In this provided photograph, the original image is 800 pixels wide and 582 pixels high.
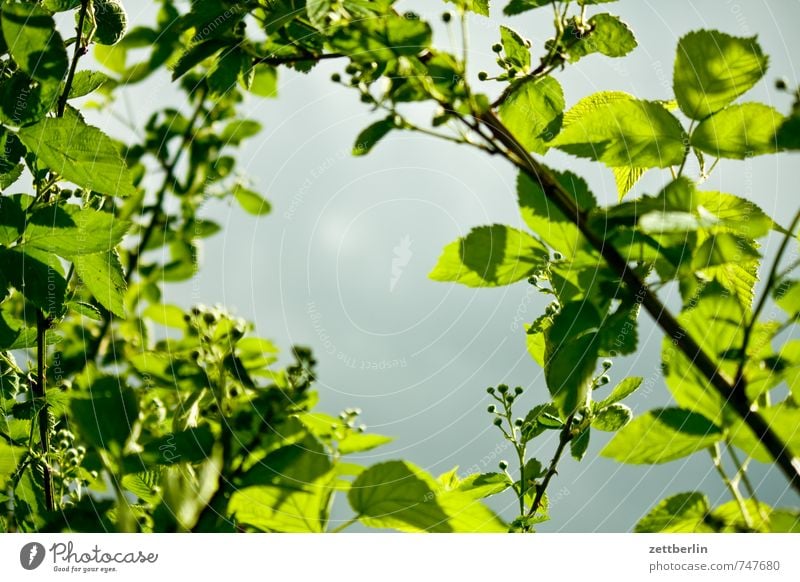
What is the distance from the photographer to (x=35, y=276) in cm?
78

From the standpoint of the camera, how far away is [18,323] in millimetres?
893

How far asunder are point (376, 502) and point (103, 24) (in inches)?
26.8

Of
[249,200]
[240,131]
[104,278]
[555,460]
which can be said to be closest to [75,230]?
[104,278]

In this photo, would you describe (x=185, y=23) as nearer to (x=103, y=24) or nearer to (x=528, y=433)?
(x=103, y=24)

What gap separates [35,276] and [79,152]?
0.16 meters

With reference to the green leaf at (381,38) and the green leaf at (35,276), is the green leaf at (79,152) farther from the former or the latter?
the green leaf at (381,38)

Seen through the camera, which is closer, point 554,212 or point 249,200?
point 554,212

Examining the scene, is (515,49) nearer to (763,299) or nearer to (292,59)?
(292,59)

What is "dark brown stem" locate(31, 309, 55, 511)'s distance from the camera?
82 cm

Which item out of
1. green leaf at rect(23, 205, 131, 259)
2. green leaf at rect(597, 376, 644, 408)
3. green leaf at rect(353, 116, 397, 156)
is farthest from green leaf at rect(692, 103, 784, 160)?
green leaf at rect(23, 205, 131, 259)

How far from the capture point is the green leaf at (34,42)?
2.46 ft

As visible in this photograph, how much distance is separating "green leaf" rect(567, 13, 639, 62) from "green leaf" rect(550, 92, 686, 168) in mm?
88

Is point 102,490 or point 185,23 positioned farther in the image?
point 102,490
